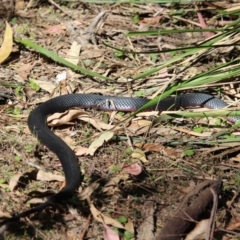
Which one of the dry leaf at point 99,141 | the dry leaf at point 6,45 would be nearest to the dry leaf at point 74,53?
the dry leaf at point 6,45

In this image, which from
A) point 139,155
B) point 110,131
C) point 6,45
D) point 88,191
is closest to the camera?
point 88,191

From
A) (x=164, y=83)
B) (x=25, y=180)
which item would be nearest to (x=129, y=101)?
(x=164, y=83)

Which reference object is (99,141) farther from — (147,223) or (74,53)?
(74,53)

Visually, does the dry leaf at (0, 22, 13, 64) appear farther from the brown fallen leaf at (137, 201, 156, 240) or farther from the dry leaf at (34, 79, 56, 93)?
the brown fallen leaf at (137, 201, 156, 240)

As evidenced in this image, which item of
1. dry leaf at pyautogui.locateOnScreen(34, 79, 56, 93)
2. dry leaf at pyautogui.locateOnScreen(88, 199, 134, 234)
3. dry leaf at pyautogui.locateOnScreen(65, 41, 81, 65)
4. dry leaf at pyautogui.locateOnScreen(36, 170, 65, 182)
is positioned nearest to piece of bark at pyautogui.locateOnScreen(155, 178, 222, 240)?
dry leaf at pyautogui.locateOnScreen(88, 199, 134, 234)

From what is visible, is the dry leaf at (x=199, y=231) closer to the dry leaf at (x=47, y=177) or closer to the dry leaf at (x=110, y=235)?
the dry leaf at (x=110, y=235)

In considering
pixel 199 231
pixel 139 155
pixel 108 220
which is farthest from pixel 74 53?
pixel 199 231
